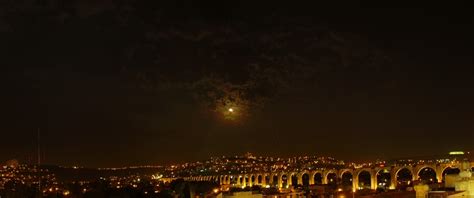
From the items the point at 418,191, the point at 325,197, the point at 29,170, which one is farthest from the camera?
the point at 29,170

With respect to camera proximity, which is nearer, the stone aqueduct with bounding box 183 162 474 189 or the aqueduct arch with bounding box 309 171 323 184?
the stone aqueduct with bounding box 183 162 474 189

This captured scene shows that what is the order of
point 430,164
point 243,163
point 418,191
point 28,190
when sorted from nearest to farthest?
point 418,191
point 28,190
point 430,164
point 243,163

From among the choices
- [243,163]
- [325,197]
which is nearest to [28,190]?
[325,197]

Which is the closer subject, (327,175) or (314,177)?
(327,175)

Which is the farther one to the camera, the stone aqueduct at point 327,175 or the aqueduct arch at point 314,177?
the aqueduct arch at point 314,177

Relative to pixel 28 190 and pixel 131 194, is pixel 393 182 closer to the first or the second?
pixel 131 194

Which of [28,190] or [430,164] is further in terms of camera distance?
[430,164]

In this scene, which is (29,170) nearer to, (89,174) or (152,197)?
(89,174)

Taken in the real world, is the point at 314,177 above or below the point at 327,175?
below

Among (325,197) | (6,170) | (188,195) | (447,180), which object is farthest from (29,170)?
(447,180)
